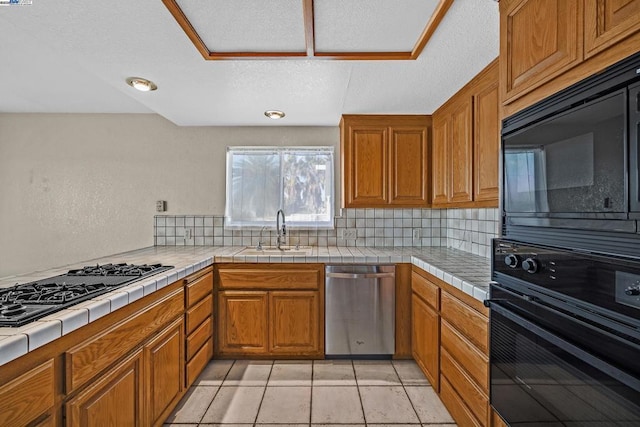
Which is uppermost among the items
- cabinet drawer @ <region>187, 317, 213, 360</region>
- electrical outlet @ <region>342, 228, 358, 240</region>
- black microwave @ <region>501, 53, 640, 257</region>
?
black microwave @ <region>501, 53, 640, 257</region>

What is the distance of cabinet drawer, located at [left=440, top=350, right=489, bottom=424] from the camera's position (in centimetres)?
153

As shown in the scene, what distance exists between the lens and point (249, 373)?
2.54 m

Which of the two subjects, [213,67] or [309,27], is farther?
[213,67]

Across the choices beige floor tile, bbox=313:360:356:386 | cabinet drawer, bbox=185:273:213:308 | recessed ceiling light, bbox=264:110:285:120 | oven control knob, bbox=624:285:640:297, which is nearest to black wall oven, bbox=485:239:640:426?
oven control knob, bbox=624:285:640:297

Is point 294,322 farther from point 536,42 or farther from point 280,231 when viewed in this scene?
point 536,42

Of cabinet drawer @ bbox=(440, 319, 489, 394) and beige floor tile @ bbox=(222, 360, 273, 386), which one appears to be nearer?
cabinet drawer @ bbox=(440, 319, 489, 394)

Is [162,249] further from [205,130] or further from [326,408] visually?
[326,408]

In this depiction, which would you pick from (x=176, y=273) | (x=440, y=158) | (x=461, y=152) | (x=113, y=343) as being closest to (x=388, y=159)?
(x=440, y=158)

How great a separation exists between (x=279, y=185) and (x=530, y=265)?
2512 mm

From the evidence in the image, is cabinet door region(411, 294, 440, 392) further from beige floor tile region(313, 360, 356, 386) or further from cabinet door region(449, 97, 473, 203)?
cabinet door region(449, 97, 473, 203)

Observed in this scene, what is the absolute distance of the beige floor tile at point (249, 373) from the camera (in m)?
2.42

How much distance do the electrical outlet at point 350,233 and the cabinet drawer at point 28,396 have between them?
2572 millimetres

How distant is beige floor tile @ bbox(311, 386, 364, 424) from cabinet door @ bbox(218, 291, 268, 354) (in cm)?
65

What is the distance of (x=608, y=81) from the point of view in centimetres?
A: 88
